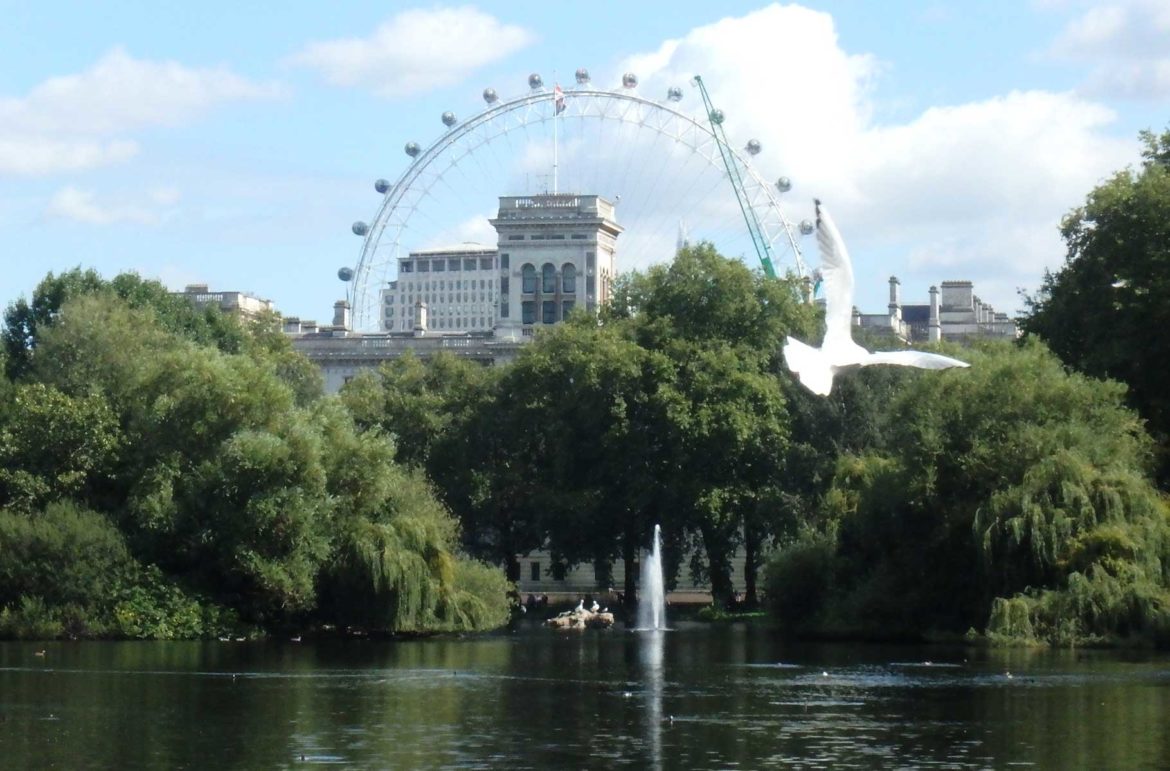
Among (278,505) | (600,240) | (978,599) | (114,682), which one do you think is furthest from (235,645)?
(600,240)

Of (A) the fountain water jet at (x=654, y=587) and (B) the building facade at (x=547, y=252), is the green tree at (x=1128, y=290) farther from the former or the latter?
(B) the building facade at (x=547, y=252)

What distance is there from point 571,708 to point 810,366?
24.9 feet

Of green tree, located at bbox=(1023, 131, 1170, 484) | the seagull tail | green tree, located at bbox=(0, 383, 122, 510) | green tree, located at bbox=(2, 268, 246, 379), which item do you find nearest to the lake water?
the seagull tail

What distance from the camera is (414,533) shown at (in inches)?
2344

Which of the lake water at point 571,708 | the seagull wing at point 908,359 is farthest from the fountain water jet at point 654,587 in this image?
the seagull wing at point 908,359

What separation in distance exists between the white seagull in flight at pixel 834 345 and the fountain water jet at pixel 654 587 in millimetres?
38419

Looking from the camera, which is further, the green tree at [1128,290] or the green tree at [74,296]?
the green tree at [74,296]

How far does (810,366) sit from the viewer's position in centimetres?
3966

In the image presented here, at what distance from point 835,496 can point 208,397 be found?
A: 19.2 meters

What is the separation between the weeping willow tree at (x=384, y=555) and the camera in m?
58.6

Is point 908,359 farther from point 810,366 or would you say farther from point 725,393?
point 725,393

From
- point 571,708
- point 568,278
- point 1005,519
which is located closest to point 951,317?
point 568,278

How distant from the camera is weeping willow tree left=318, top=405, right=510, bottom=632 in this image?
5862 cm

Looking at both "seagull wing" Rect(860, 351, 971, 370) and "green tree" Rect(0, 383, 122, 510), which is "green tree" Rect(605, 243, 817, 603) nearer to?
"green tree" Rect(0, 383, 122, 510)
